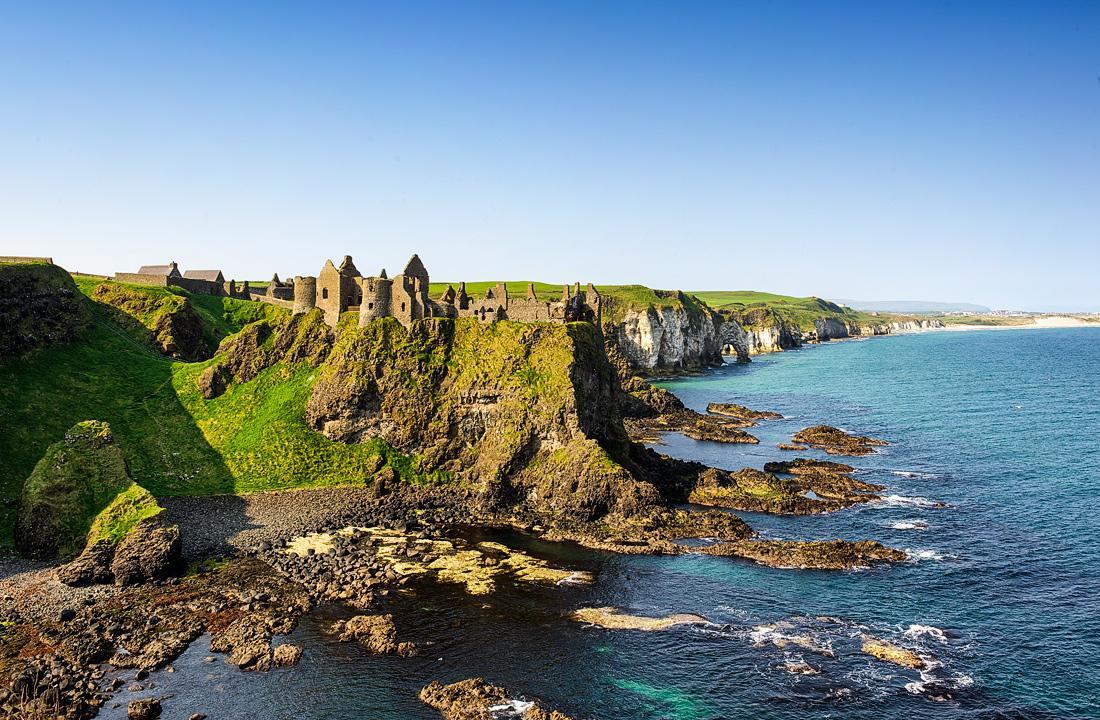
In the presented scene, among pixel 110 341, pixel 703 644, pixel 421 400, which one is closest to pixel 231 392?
pixel 110 341

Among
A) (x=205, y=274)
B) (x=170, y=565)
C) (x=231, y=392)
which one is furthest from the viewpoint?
(x=205, y=274)

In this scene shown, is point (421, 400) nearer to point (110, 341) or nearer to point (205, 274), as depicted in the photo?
point (110, 341)

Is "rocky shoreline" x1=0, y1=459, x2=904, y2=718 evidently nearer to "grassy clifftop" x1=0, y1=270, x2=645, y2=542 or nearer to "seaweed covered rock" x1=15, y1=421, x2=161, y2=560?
"seaweed covered rock" x1=15, y1=421, x2=161, y2=560

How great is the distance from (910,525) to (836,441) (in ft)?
125

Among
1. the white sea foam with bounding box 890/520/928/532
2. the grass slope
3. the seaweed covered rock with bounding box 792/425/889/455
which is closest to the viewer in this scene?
the white sea foam with bounding box 890/520/928/532

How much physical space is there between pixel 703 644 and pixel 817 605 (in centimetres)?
1100

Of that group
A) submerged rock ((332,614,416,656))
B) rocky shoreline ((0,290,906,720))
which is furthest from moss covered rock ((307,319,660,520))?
submerged rock ((332,614,416,656))

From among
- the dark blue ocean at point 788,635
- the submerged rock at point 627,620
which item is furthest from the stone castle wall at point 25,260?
the submerged rock at point 627,620

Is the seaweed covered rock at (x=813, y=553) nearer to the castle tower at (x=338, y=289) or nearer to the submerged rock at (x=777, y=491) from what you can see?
the submerged rock at (x=777, y=491)

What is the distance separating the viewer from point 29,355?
7512 cm

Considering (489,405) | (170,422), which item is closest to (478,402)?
(489,405)

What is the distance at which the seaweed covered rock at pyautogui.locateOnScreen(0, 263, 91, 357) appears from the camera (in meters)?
75.6

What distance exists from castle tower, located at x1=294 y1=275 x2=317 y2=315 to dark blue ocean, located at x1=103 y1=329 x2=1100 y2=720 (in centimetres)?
4965

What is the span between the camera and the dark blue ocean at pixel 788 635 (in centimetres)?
3725
